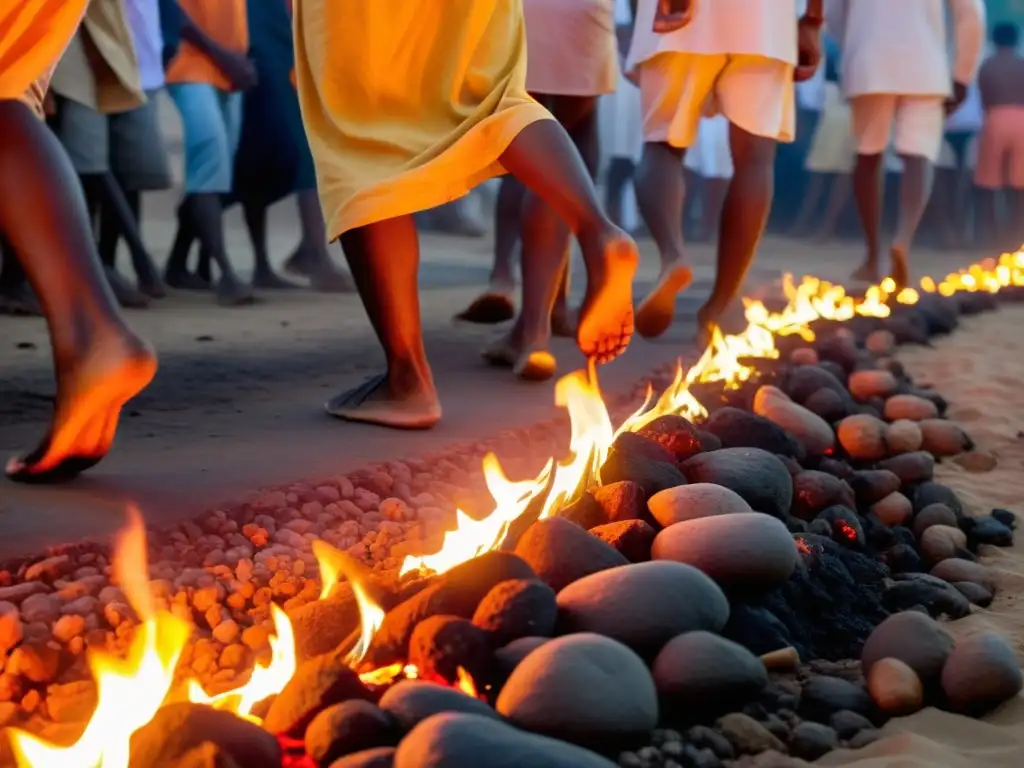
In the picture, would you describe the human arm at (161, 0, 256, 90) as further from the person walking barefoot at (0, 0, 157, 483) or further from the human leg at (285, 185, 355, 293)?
the person walking barefoot at (0, 0, 157, 483)

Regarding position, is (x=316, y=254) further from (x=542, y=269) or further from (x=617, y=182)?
(x=617, y=182)

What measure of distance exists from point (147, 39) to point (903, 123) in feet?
11.9

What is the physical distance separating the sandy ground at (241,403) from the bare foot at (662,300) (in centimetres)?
11

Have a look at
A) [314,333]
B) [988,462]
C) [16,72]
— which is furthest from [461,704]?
[314,333]

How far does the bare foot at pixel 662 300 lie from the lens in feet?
11.1

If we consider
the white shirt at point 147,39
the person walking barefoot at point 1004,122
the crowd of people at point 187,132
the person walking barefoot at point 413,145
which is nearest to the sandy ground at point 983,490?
the person walking barefoot at point 413,145

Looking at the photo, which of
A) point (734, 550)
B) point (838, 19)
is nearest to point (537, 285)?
point (734, 550)

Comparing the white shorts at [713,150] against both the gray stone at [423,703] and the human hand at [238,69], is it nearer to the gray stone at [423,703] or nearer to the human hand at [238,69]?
the human hand at [238,69]

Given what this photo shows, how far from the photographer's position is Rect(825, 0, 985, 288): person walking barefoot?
5711 millimetres

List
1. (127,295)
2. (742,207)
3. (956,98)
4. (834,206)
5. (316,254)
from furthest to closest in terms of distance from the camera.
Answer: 1. (834,206)
2. (956,98)
3. (316,254)
4. (127,295)
5. (742,207)

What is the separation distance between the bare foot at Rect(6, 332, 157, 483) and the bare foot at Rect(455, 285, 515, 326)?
7.59 ft

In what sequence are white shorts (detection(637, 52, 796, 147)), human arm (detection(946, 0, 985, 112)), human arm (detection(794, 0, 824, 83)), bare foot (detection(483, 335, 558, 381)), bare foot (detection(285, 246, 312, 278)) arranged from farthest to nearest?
human arm (detection(946, 0, 985, 112))
bare foot (detection(285, 246, 312, 278))
human arm (detection(794, 0, 824, 83))
white shorts (detection(637, 52, 796, 147))
bare foot (detection(483, 335, 558, 381))

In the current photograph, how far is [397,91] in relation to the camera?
2.53 m

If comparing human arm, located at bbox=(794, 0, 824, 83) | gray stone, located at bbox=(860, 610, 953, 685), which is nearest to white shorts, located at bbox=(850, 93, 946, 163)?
human arm, located at bbox=(794, 0, 824, 83)
